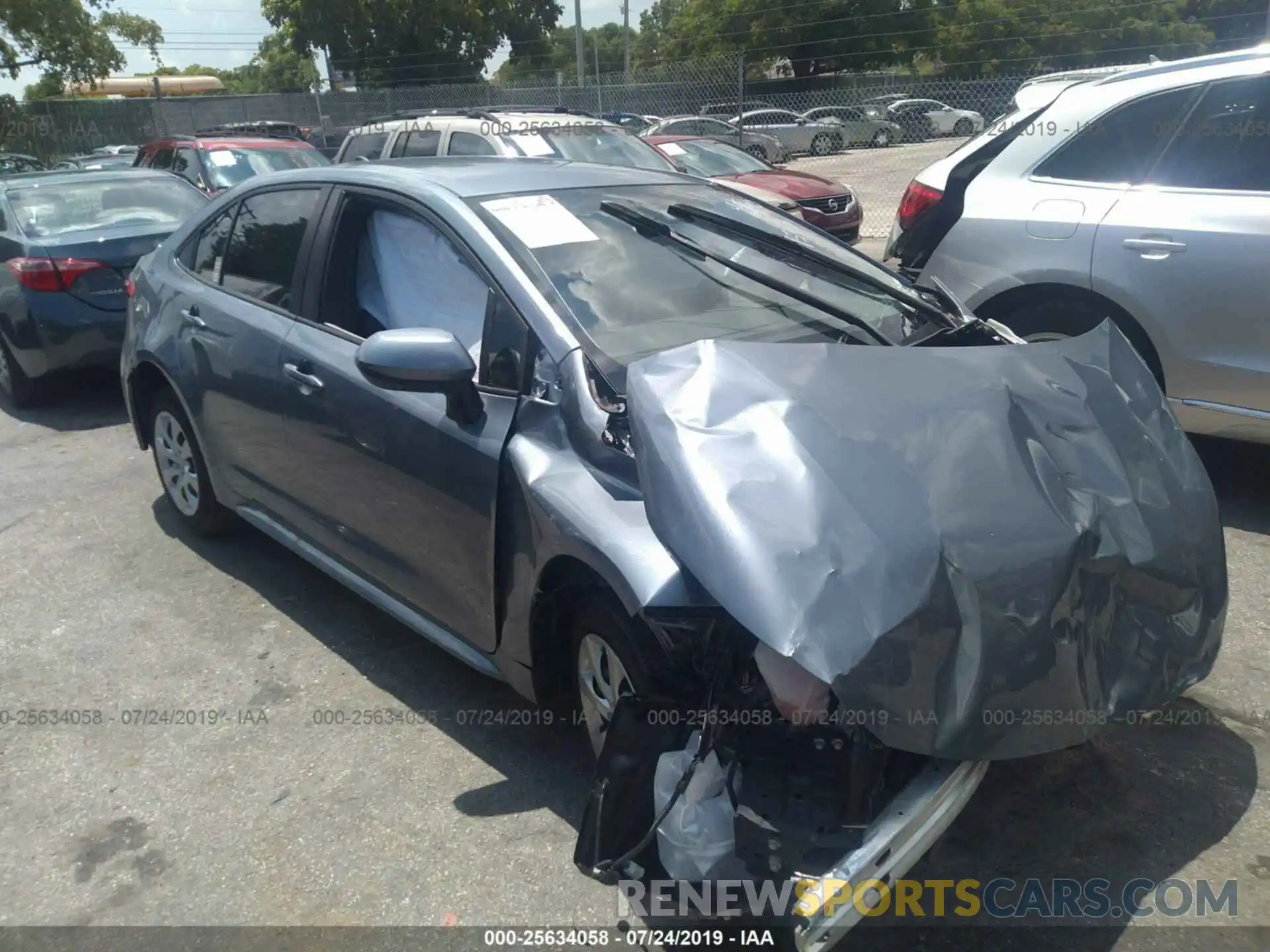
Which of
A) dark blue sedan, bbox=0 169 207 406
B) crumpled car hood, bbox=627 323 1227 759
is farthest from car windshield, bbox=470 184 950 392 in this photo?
dark blue sedan, bbox=0 169 207 406

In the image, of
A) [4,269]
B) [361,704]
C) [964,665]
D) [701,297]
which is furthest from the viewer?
[4,269]

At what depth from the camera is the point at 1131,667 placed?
2.47 m

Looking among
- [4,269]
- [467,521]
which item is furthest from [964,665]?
[4,269]

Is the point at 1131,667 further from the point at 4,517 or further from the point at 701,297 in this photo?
the point at 4,517

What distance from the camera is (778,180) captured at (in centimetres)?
1188

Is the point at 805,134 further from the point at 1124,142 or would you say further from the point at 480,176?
the point at 480,176

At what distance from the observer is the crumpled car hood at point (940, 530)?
2.16 meters

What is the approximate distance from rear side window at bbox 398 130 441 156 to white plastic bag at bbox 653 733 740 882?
8352 mm

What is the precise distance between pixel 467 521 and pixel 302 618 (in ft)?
4.98

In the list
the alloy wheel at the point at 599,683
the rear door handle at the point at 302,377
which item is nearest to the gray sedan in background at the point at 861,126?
the rear door handle at the point at 302,377

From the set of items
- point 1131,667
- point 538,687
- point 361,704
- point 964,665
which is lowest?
point 361,704

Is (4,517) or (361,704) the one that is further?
(4,517)

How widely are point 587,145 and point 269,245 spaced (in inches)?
226

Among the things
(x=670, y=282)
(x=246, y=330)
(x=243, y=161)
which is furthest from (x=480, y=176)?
(x=243, y=161)
